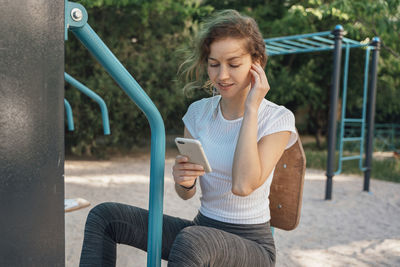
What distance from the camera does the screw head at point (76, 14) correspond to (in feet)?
2.94

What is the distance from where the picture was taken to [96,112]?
6969 mm

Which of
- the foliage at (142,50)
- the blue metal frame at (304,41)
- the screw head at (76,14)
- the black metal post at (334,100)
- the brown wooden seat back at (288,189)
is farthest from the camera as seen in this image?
the foliage at (142,50)

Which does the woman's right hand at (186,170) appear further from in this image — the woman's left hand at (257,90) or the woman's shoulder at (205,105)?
the woman's shoulder at (205,105)

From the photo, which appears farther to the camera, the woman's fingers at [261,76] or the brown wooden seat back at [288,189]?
the brown wooden seat back at [288,189]

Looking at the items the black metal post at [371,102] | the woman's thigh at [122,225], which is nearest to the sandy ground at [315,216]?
the black metal post at [371,102]

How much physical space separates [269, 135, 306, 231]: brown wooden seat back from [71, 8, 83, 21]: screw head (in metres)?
0.90

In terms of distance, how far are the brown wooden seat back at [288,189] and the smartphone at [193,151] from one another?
45 centimetres

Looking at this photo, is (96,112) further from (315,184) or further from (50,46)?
(50,46)

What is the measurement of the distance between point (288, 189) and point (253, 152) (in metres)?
0.32

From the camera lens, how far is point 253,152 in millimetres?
1279

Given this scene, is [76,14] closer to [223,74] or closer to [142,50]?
[223,74]

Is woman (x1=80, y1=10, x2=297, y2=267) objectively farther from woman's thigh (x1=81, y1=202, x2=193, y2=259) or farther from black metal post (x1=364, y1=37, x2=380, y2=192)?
black metal post (x1=364, y1=37, x2=380, y2=192)

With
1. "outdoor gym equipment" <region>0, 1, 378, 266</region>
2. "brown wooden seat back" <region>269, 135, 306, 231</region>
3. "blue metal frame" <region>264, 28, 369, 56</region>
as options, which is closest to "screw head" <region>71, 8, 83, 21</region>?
"outdoor gym equipment" <region>0, 1, 378, 266</region>

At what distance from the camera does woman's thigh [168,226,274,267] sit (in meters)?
1.11
